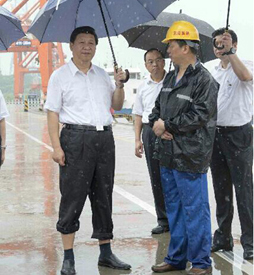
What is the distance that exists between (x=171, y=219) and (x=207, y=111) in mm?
993

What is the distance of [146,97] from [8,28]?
5.30 ft

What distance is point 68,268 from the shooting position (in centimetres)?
486

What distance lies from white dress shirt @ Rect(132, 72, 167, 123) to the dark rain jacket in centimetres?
152

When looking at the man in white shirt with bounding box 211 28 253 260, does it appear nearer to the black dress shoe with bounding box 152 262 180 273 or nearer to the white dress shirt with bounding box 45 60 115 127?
the black dress shoe with bounding box 152 262 180 273

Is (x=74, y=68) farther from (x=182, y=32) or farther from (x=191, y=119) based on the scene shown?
(x=191, y=119)

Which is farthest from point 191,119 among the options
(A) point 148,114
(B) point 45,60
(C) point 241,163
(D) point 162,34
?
(B) point 45,60

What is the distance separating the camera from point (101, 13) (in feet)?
17.1

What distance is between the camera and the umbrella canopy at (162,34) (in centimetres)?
612

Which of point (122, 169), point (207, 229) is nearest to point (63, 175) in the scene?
point (207, 229)

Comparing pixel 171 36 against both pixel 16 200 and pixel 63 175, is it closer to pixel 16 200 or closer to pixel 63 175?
pixel 63 175

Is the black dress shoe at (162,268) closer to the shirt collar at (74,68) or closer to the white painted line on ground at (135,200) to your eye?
the shirt collar at (74,68)

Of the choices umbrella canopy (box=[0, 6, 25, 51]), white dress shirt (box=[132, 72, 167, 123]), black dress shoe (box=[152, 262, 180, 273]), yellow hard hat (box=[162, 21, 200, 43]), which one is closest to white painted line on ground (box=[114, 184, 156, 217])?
white dress shirt (box=[132, 72, 167, 123])

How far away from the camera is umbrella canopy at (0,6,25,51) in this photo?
5484 mm

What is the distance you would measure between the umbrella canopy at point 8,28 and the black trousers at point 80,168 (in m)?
1.30
